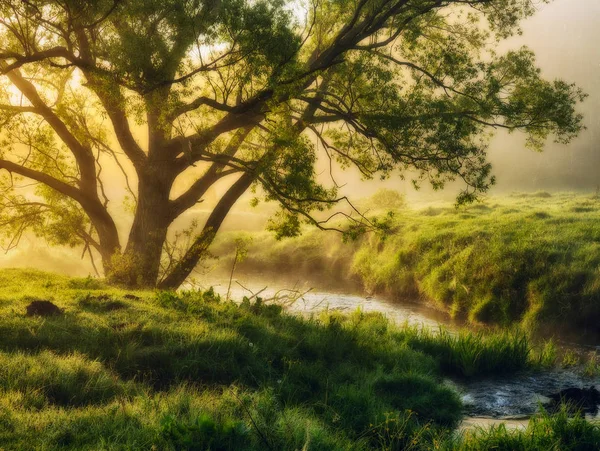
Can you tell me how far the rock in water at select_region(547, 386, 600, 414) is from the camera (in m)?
9.41

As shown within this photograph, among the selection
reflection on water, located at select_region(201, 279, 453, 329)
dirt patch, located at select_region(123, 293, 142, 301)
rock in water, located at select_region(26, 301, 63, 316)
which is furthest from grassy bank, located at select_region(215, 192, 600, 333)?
rock in water, located at select_region(26, 301, 63, 316)

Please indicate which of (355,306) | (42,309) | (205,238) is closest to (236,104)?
(205,238)

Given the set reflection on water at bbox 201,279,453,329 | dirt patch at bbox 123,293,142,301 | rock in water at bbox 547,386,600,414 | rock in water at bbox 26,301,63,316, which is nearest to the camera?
rock in water at bbox 547,386,600,414

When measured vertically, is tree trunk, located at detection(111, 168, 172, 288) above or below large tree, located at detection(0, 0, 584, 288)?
below

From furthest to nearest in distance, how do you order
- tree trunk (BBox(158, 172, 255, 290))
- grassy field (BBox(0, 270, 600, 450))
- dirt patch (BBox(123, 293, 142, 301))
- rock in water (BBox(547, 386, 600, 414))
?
tree trunk (BBox(158, 172, 255, 290)) < dirt patch (BBox(123, 293, 142, 301)) < rock in water (BBox(547, 386, 600, 414)) < grassy field (BBox(0, 270, 600, 450))

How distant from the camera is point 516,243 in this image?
19.8m

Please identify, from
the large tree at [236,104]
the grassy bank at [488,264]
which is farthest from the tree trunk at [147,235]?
the grassy bank at [488,264]

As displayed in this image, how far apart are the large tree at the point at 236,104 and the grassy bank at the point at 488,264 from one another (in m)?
3.06

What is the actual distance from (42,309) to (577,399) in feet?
32.9

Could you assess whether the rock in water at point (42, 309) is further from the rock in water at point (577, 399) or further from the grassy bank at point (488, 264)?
the rock in water at point (577, 399)

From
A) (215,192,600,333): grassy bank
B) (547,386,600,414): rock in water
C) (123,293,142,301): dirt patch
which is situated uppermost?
(215,192,600,333): grassy bank

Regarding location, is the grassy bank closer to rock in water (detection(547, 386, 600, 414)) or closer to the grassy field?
the grassy field

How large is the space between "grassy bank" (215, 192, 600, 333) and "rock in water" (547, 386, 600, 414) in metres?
5.58

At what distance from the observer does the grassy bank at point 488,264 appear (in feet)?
54.1
